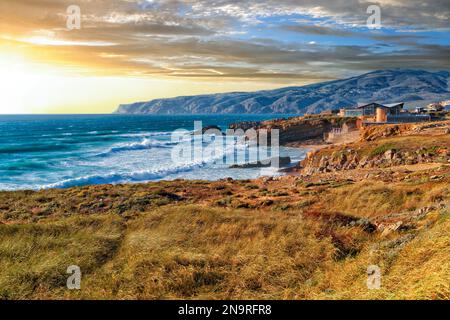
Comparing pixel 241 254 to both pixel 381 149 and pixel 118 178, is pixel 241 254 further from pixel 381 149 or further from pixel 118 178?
pixel 118 178

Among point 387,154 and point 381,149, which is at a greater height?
point 381,149

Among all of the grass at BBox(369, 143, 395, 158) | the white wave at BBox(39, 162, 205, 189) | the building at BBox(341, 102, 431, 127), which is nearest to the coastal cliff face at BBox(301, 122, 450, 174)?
the grass at BBox(369, 143, 395, 158)

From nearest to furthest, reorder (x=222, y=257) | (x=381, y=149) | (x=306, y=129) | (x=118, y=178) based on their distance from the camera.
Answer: (x=222, y=257), (x=381, y=149), (x=118, y=178), (x=306, y=129)

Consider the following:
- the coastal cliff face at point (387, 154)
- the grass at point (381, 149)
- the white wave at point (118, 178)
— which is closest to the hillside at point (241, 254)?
the coastal cliff face at point (387, 154)

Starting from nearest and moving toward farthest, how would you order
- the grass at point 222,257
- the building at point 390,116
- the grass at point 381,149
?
1. the grass at point 222,257
2. the grass at point 381,149
3. the building at point 390,116

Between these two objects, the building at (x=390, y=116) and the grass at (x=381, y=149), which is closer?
the grass at (x=381, y=149)

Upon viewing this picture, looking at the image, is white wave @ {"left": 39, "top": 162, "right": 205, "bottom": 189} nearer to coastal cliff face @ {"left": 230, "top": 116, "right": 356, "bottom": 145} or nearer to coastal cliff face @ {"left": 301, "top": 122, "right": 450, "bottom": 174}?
coastal cliff face @ {"left": 301, "top": 122, "right": 450, "bottom": 174}

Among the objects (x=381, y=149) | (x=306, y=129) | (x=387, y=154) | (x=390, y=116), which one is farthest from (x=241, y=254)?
(x=306, y=129)

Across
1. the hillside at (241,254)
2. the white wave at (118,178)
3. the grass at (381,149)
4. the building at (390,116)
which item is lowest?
the white wave at (118,178)

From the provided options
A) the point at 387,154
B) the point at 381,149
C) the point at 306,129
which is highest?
the point at 381,149

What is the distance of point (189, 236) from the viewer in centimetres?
1247

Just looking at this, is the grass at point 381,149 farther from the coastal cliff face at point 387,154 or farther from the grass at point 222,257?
the grass at point 222,257

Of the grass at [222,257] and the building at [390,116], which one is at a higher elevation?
the building at [390,116]
